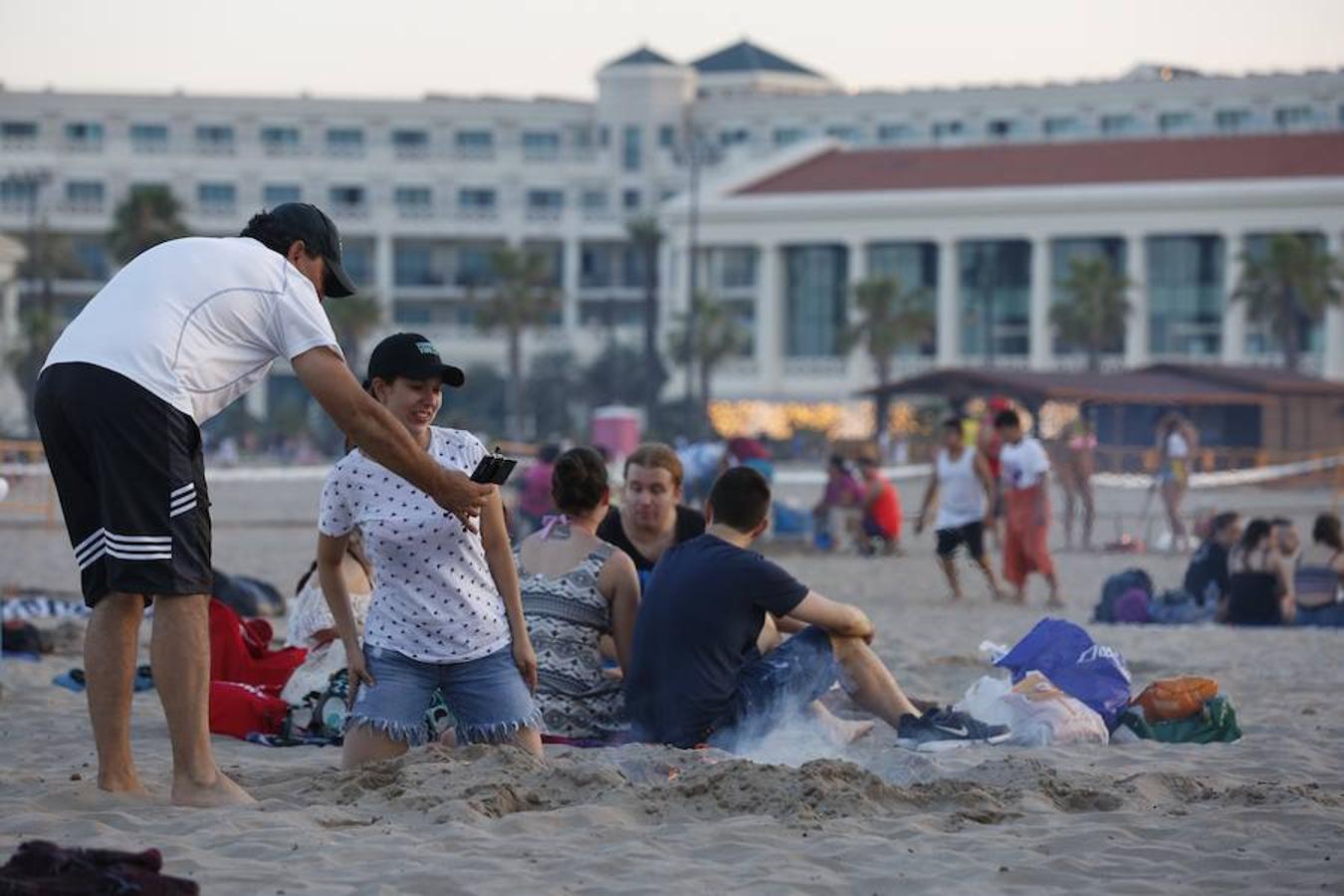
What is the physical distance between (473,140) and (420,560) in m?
95.7

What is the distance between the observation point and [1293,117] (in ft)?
312

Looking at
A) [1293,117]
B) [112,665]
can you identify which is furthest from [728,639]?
[1293,117]

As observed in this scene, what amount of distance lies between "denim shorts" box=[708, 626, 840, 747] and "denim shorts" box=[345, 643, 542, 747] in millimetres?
853

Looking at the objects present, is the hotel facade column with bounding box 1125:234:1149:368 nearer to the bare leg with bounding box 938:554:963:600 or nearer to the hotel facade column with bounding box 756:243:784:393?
the hotel facade column with bounding box 756:243:784:393

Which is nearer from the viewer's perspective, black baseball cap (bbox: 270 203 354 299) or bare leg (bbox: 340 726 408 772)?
black baseball cap (bbox: 270 203 354 299)

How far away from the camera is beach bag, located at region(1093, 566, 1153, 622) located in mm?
15438

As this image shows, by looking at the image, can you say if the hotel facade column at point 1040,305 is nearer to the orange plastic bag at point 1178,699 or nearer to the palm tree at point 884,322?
the palm tree at point 884,322

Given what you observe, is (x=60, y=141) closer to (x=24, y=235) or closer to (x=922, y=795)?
(x=24, y=235)

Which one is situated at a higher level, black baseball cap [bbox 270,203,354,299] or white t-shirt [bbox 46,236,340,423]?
black baseball cap [bbox 270,203,354,299]

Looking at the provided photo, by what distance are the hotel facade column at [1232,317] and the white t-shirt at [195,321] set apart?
68348 mm

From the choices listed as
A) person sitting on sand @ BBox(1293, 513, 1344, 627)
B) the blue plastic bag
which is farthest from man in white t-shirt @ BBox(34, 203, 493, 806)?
person sitting on sand @ BBox(1293, 513, 1344, 627)

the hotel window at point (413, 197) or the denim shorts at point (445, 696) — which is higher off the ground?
the hotel window at point (413, 197)

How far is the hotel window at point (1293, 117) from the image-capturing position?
310 feet

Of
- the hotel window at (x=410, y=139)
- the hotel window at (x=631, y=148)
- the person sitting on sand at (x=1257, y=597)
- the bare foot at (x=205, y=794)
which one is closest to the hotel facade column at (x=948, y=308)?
the hotel window at (x=631, y=148)
